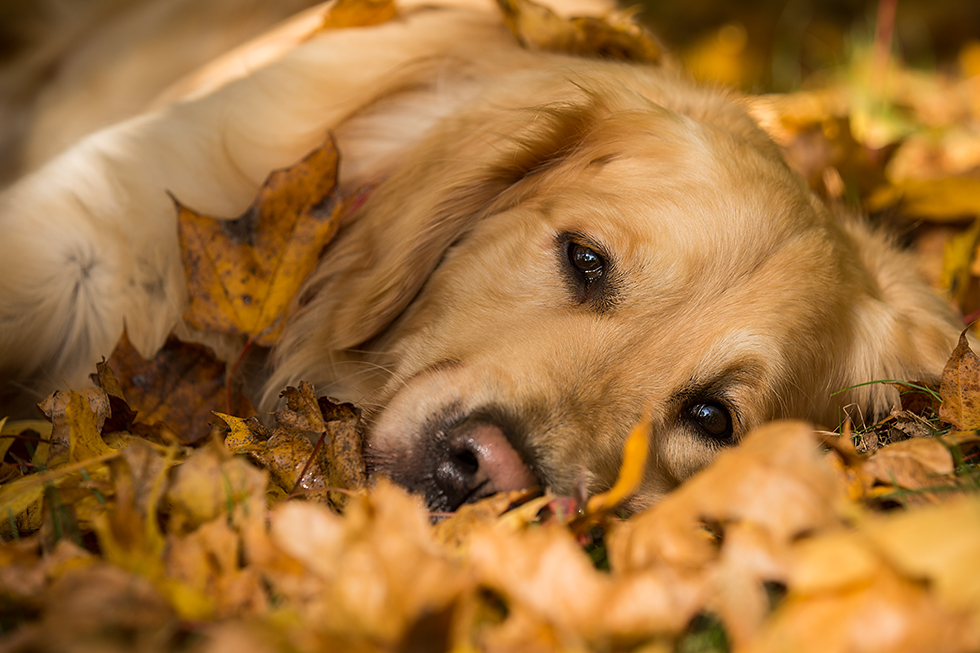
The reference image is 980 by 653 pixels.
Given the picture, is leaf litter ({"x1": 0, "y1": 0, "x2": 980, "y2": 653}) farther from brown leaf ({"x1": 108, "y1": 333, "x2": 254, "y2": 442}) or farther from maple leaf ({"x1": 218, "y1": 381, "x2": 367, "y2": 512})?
brown leaf ({"x1": 108, "y1": 333, "x2": 254, "y2": 442})

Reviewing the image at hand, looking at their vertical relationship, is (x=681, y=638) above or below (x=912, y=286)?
above

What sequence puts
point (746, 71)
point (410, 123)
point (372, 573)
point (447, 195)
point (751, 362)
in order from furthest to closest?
point (746, 71), point (410, 123), point (447, 195), point (751, 362), point (372, 573)

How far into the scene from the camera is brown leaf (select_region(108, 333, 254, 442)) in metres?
1.85

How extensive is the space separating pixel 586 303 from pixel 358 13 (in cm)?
152

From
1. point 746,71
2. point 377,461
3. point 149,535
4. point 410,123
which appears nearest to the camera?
point 149,535

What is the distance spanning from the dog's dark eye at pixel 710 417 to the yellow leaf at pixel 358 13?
1.77 m

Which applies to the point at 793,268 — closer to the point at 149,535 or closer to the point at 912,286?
the point at 912,286

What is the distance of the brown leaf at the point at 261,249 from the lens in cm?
200

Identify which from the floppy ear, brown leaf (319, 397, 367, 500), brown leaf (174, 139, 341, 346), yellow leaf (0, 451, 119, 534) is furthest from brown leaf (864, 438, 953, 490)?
brown leaf (174, 139, 341, 346)

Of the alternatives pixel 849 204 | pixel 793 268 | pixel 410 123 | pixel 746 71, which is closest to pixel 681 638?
pixel 793 268

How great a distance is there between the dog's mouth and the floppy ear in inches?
23.1

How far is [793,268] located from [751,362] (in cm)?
30

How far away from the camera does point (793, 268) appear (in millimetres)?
2020

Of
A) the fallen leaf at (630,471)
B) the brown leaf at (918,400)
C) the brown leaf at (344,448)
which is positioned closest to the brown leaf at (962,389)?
the brown leaf at (918,400)
